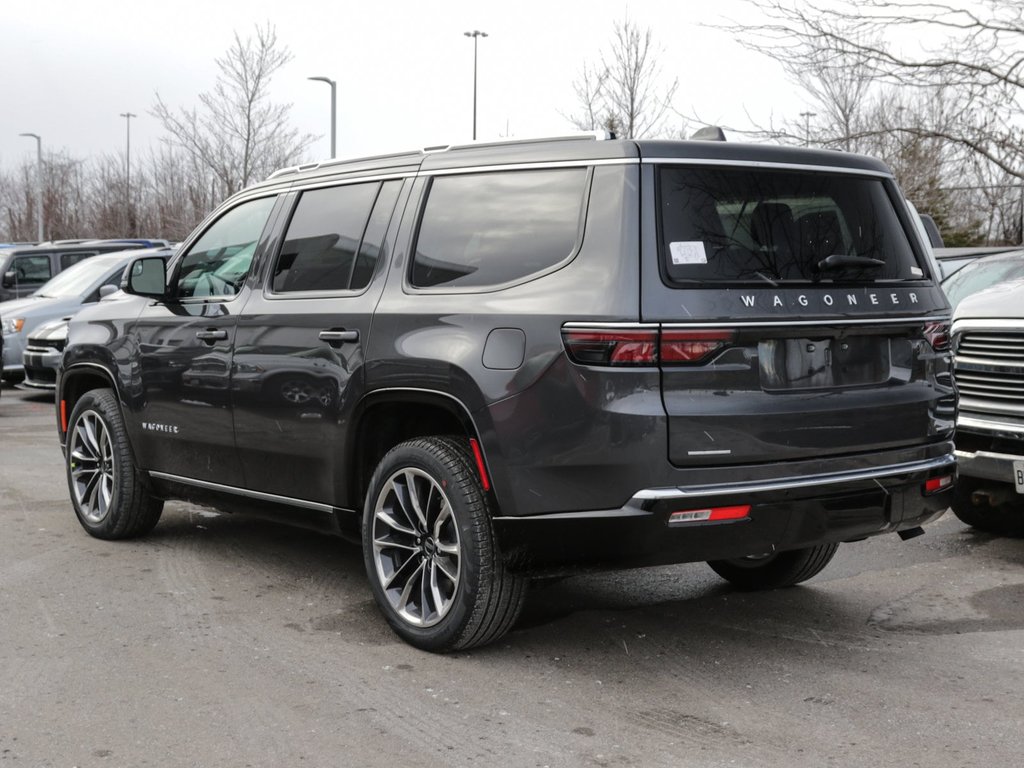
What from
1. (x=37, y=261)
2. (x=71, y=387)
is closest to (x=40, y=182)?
(x=37, y=261)

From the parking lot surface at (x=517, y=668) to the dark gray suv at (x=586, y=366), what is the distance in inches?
15.3

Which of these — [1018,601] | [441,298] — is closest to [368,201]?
[441,298]

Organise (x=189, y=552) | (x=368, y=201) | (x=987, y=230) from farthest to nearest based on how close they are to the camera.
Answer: (x=987, y=230) < (x=189, y=552) < (x=368, y=201)

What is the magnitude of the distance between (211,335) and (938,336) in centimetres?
320

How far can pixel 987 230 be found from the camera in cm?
2936

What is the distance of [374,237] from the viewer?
5293mm

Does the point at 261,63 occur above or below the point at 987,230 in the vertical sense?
above

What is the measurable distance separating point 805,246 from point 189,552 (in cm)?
371

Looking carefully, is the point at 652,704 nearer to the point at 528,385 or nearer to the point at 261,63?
the point at 528,385

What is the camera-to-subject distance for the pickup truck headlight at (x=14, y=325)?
1576 centimetres

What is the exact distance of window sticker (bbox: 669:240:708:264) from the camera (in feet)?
14.4

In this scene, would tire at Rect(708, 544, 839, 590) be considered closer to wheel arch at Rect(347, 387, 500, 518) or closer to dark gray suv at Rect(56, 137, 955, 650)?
dark gray suv at Rect(56, 137, 955, 650)

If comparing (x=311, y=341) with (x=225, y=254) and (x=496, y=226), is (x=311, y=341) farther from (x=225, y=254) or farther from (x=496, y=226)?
(x=225, y=254)

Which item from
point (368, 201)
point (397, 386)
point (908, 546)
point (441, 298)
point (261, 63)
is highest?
point (261, 63)
